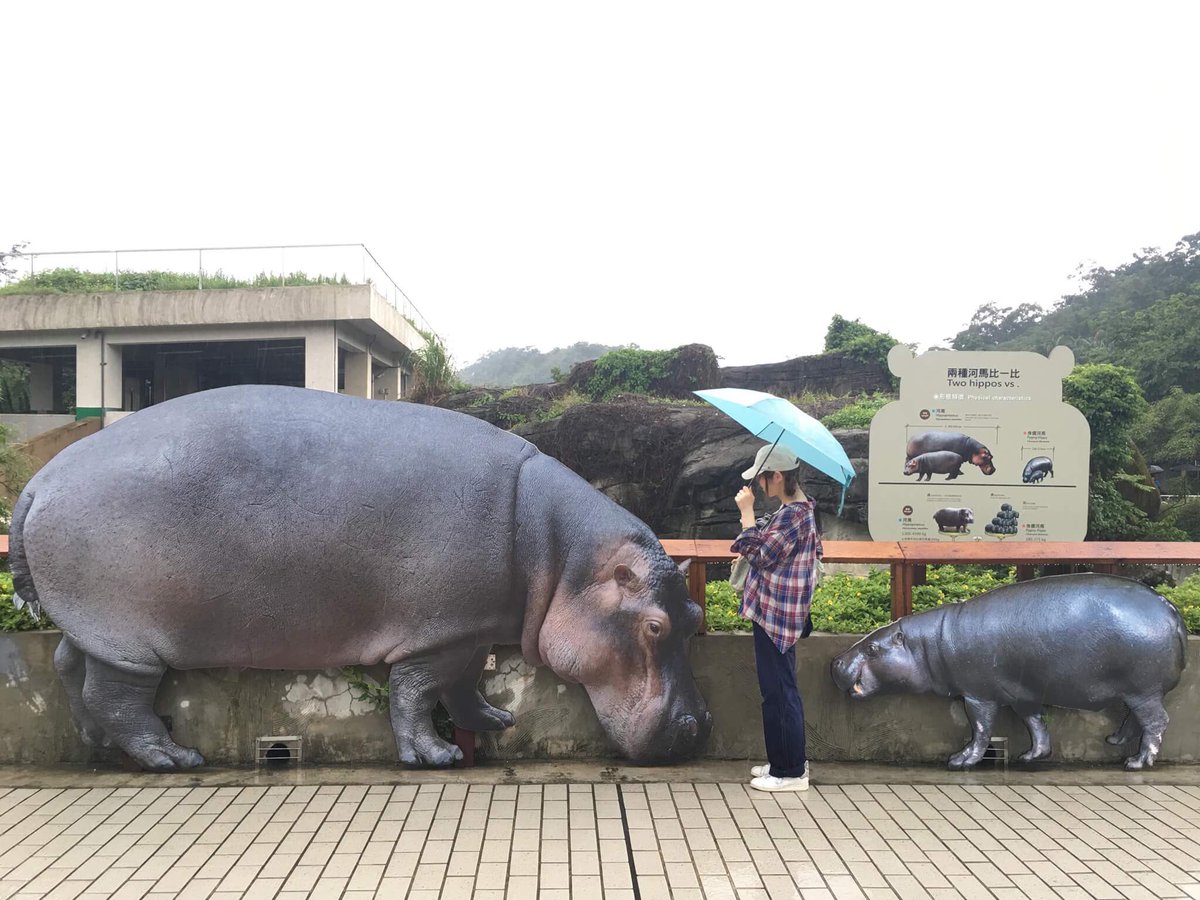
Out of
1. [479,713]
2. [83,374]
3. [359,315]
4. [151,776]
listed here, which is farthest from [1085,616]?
[83,374]

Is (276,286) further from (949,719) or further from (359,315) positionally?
(949,719)

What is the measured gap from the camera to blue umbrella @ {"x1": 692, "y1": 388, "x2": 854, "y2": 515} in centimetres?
446

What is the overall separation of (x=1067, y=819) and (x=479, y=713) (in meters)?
2.86

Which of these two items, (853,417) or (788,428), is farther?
(853,417)

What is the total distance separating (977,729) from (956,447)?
2981mm

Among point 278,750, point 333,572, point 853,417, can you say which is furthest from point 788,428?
A: point 853,417

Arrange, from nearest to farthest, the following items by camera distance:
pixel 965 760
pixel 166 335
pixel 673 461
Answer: pixel 965 760 < pixel 673 461 < pixel 166 335

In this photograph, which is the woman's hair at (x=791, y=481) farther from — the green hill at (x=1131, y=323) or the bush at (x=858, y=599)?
the green hill at (x=1131, y=323)

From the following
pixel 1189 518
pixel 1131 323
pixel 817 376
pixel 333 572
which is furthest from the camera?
pixel 1131 323

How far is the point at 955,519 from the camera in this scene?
7.25 metres

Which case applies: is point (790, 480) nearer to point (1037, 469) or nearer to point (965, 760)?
point (965, 760)

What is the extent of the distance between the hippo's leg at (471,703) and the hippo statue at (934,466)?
3947mm

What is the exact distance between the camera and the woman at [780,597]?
458cm

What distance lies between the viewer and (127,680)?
469 centimetres
